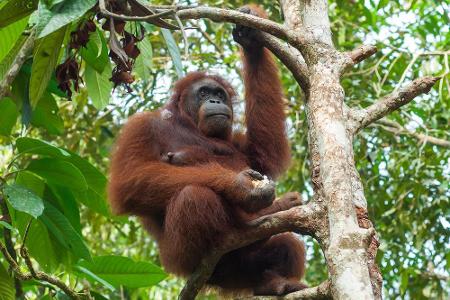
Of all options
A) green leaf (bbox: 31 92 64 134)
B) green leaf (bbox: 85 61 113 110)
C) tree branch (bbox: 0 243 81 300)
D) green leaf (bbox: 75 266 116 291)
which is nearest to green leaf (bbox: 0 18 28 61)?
green leaf (bbox: 31 92 64 134)

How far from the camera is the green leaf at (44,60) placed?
3414mm

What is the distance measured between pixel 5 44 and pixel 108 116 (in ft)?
13.1

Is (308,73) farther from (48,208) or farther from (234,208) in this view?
(48,208)

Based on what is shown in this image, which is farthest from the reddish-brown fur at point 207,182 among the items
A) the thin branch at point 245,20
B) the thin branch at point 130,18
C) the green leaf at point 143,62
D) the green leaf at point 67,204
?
the thin branch at point 130,18

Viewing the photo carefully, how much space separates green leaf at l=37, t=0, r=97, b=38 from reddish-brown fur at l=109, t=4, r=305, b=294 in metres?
1.62

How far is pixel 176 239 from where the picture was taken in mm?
4500

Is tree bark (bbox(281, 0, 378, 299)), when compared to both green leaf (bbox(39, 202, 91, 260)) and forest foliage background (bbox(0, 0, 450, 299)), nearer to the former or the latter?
forest foliage background (bbox(0, 0, 450, 299))

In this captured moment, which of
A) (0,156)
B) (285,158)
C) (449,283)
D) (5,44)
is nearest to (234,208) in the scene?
(285,158)

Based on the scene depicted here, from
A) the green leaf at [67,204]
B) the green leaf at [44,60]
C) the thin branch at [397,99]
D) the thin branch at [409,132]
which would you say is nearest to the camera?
the green leaf at [44,60]

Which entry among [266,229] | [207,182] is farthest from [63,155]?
[266,229]

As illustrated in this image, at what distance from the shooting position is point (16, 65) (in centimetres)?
369

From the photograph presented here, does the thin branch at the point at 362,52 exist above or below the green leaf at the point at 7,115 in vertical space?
above

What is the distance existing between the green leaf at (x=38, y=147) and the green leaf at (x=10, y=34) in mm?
480

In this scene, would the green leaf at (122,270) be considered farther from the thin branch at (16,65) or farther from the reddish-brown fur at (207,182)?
the thin branch at (16,65)
